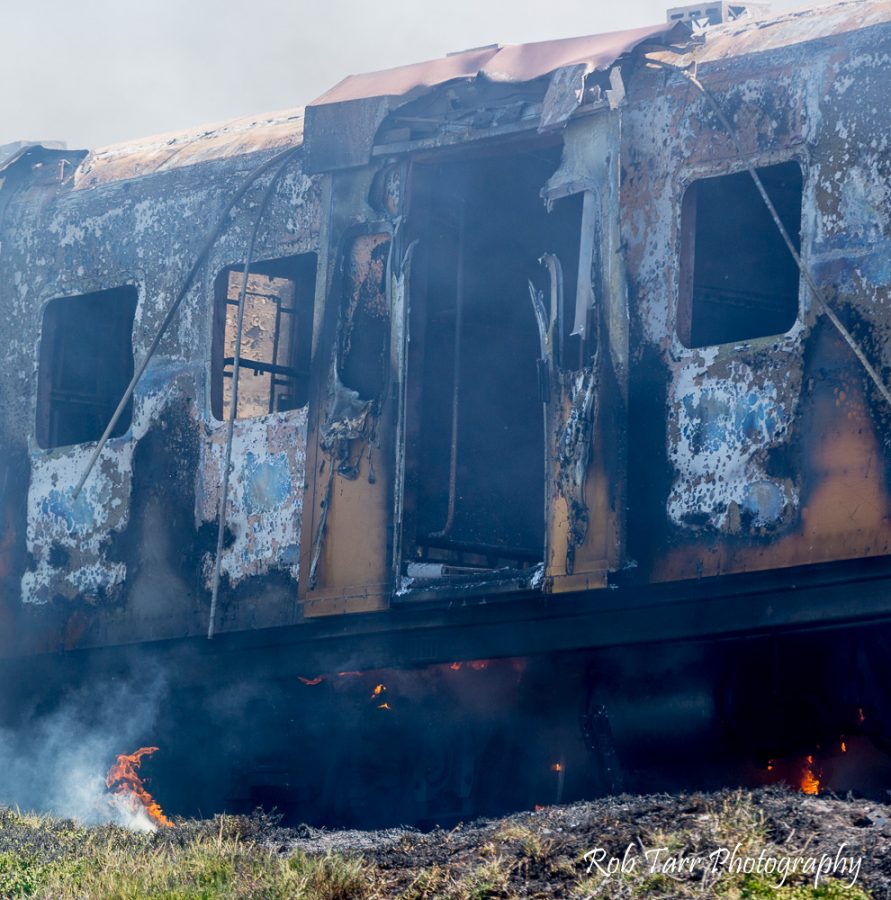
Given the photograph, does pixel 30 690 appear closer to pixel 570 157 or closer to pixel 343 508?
pixel 343 508

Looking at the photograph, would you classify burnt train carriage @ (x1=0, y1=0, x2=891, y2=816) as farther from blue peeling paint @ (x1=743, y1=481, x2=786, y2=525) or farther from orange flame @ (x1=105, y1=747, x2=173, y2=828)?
orange flame @ (x1=105, y1=747, x2=173, y2=828)

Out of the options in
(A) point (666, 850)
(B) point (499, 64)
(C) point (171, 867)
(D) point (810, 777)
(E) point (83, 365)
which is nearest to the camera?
(A) point (666, 850)

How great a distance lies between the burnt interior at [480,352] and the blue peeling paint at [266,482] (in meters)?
0.94

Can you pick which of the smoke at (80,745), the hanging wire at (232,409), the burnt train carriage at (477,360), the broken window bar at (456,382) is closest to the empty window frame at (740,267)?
the burnt train carriage at (477,360)

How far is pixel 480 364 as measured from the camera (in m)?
10.1

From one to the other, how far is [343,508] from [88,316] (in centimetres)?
362

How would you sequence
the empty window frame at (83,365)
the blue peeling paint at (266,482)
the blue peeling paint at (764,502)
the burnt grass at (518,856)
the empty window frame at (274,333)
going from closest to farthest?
1. the burnt grass at (518,856)
2. the blue peeling paint at (764,502)
3. the blue peeling paint at (266,482)
4. the empty window frame at (274,333)
5. the empty window frame at (83,365)

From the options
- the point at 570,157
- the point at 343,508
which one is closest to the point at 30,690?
the point at 343,508

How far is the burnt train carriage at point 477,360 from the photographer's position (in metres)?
7.89

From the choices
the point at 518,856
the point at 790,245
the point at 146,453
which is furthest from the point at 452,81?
the point at 518,856

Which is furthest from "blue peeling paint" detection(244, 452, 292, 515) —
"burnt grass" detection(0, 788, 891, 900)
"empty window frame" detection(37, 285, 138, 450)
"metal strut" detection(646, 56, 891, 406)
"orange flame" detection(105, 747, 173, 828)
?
"metal strut" detection(646, 56, 891, 406)

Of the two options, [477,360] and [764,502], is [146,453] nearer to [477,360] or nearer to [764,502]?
[477,360]

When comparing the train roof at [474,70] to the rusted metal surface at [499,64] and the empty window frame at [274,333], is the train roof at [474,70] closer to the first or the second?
the rusted metal surface at [499,64]

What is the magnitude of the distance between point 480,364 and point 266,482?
1.57 m
